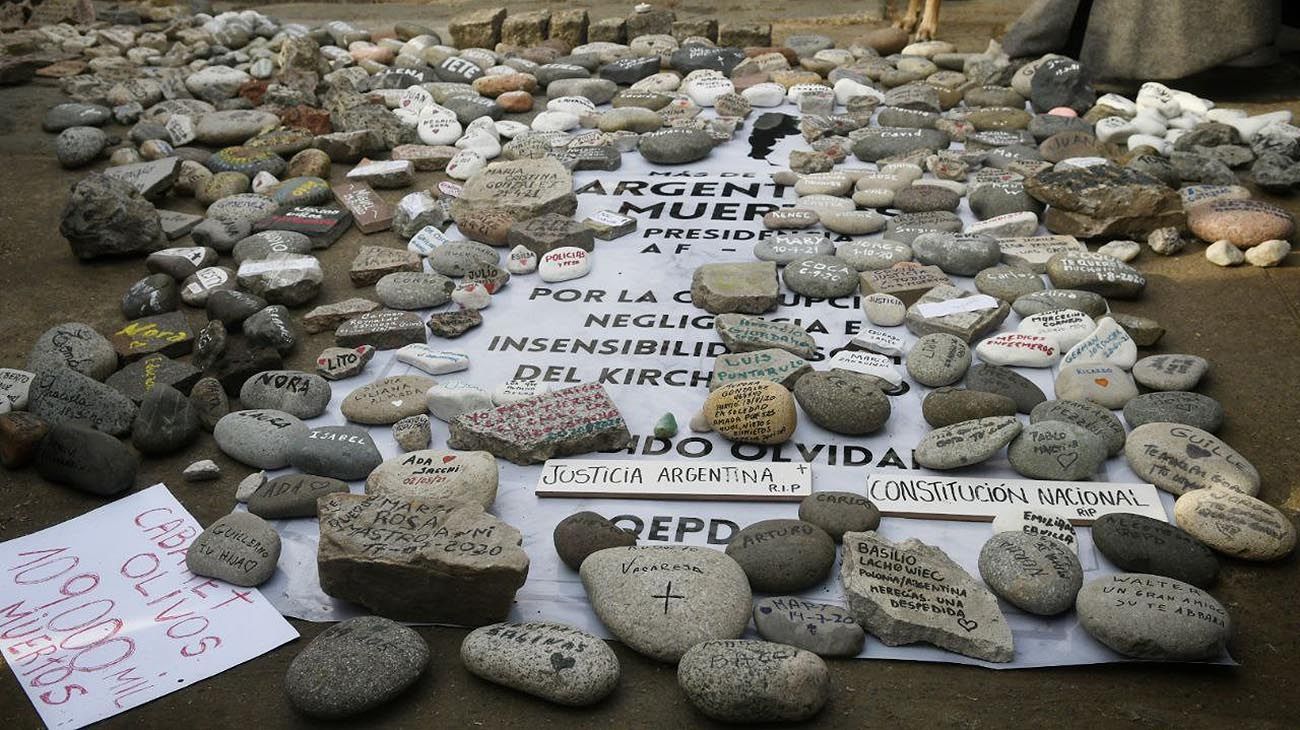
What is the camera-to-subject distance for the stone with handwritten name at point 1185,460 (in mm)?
2736

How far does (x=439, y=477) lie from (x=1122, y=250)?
8.57 feet

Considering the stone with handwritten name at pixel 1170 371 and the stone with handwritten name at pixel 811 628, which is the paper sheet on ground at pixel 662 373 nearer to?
the stone with handwritten name at pixel 811 628

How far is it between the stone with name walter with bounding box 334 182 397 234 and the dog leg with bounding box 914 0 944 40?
139 inches

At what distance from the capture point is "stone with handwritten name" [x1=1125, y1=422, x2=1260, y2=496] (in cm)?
274

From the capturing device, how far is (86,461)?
2924 millimetres

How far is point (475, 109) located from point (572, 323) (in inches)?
85.4

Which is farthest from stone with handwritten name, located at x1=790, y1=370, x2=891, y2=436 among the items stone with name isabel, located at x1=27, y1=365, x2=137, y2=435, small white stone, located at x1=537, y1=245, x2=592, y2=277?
stone with name isabel, located at x1=27, y1=365, x2=137, y2=435

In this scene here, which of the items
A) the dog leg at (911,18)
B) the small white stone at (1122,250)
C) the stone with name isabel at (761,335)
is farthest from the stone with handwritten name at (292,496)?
the dog leg at (911,18)

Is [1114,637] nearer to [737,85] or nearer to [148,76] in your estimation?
[737,85]

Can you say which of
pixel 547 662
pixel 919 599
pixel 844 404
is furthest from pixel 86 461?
pixel 919 599

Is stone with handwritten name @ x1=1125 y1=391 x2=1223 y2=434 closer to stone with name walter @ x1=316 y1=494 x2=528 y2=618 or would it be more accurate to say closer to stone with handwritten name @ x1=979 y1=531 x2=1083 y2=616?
stone with handwritten name @ x1=979 y1=531 x2=1083 y2=616

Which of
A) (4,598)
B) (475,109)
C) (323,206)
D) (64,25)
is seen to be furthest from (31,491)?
(64,25)

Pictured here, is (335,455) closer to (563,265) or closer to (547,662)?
(547,662)

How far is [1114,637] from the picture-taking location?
225cm
